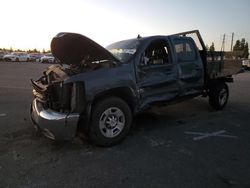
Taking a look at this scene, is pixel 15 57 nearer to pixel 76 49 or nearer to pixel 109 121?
pixel 76 49

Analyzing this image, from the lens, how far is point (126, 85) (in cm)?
461

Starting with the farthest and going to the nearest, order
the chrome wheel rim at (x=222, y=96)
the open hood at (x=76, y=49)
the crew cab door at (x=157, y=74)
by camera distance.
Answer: the chrome wheel rim at (x=222, y=96) < the crew cab door at (x=157, y=74) < the open hood at (x=76, y=49)

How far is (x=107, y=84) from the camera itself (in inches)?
171

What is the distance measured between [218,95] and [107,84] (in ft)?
13.2

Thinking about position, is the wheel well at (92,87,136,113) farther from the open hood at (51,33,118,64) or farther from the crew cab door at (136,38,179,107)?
the open hood at (51,33,118,64)

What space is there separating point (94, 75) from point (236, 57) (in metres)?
5.30

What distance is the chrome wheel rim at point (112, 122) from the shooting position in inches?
173

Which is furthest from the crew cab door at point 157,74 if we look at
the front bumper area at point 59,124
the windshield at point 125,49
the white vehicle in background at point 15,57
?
the white vehicle in background at point 15,57

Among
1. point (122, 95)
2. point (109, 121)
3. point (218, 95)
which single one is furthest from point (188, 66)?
point (109, 121)

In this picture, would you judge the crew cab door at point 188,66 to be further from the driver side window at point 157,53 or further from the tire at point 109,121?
the tire at point 109,121

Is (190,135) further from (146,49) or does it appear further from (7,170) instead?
(7,170)

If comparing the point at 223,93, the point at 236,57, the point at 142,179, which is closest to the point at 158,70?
the point at 142,179

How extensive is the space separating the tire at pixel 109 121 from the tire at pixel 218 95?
133 inches

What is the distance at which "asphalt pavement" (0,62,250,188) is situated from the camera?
335 cm
